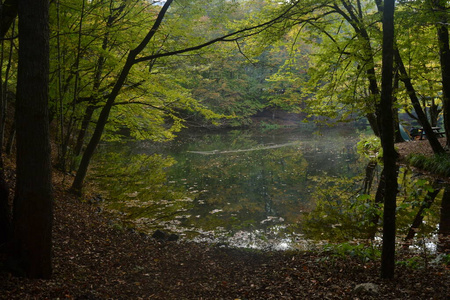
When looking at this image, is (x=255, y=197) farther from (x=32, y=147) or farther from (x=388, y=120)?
(x=32, y=147)

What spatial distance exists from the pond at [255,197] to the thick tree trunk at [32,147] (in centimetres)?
382

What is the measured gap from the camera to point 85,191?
9.96 m

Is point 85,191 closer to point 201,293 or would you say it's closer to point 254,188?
point 254,188

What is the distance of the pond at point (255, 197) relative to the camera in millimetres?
6910

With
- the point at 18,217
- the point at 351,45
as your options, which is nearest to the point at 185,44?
the point at 351,45

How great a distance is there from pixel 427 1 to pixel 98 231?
28.1 feet

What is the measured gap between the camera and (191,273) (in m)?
5.02

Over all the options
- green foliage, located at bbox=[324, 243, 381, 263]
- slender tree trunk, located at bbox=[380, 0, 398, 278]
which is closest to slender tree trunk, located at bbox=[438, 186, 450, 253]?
green foliage, located at bbox=[324, 243, 381, 263]

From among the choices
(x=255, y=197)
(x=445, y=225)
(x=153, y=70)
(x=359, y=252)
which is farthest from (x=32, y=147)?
(x=153, y=70)

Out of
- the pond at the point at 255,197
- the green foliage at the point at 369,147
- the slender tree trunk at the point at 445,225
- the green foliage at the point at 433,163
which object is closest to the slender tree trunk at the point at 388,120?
the pond at the point at 255,197

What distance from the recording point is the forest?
11.6 feet

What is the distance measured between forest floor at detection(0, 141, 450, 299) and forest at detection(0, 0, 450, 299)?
0.98 feet

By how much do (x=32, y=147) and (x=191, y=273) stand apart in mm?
3083

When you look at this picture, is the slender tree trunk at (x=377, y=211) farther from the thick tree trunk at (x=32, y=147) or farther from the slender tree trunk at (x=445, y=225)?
the thick tree trunk at (x=32, y=147)
